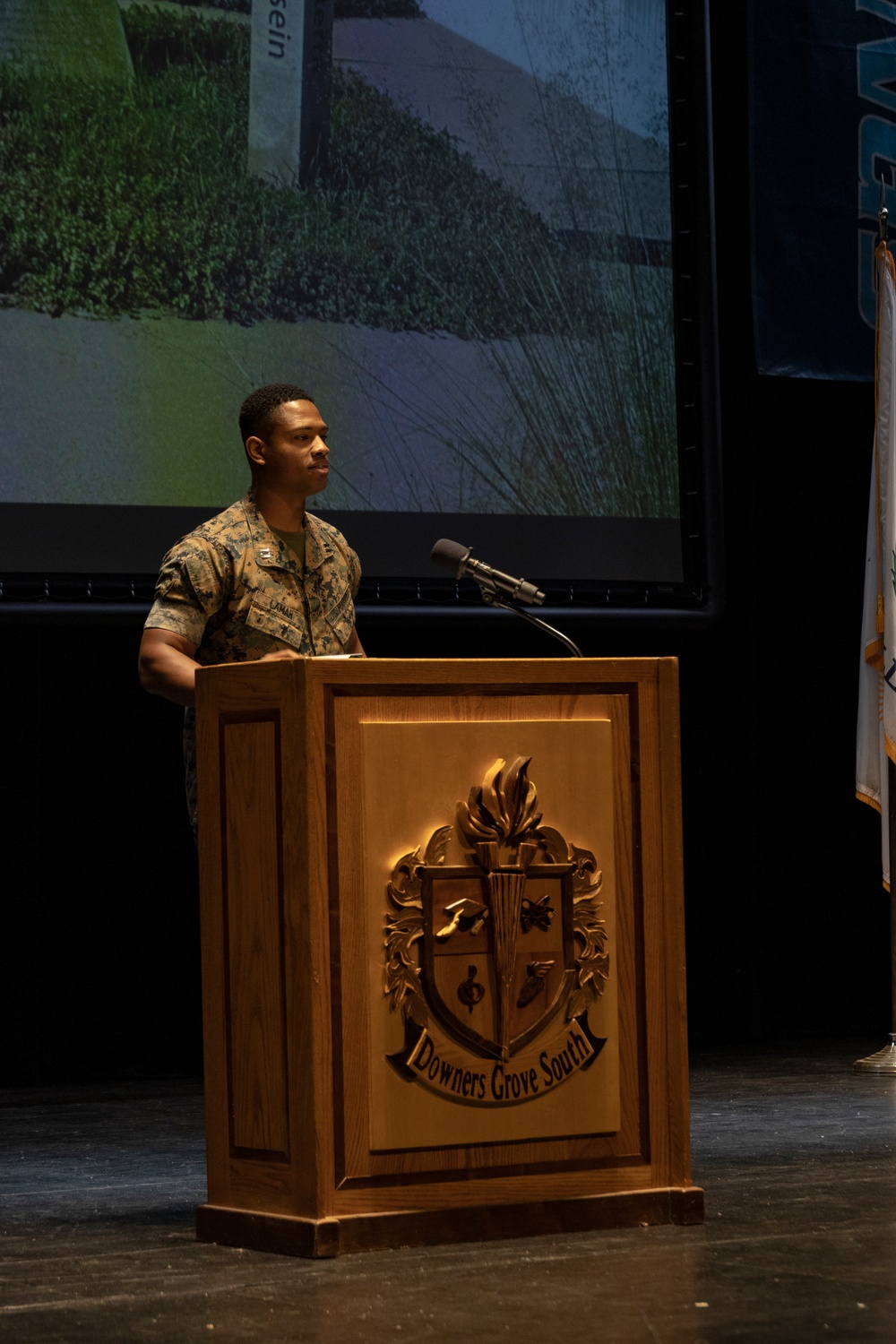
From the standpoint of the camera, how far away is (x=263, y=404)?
3109 mm

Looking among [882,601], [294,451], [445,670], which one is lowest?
[445,670]

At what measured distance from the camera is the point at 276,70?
4.71 m

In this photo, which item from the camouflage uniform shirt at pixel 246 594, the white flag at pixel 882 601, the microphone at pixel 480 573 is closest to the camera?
the microphone at pixel 480 573

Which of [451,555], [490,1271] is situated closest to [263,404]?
[451,555]

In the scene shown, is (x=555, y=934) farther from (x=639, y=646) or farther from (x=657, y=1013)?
(x=639, y=646)

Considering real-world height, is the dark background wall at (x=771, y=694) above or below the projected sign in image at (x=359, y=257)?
below

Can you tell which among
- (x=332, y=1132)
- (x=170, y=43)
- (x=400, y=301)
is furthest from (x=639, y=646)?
(x=332, y=1132)

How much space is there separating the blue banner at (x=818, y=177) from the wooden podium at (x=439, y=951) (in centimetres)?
264

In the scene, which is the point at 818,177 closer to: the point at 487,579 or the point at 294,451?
the point at 294,451

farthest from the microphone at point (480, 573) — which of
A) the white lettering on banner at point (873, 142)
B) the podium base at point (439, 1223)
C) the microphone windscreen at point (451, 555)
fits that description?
the white lettering on banner at point (873, 142)

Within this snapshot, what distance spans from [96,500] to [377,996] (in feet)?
7.34

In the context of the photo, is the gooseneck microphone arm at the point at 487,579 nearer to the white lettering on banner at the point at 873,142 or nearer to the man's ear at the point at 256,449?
the man's ear at the point at 256,449

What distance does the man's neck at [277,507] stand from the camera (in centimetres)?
312

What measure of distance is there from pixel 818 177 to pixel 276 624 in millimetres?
2858
